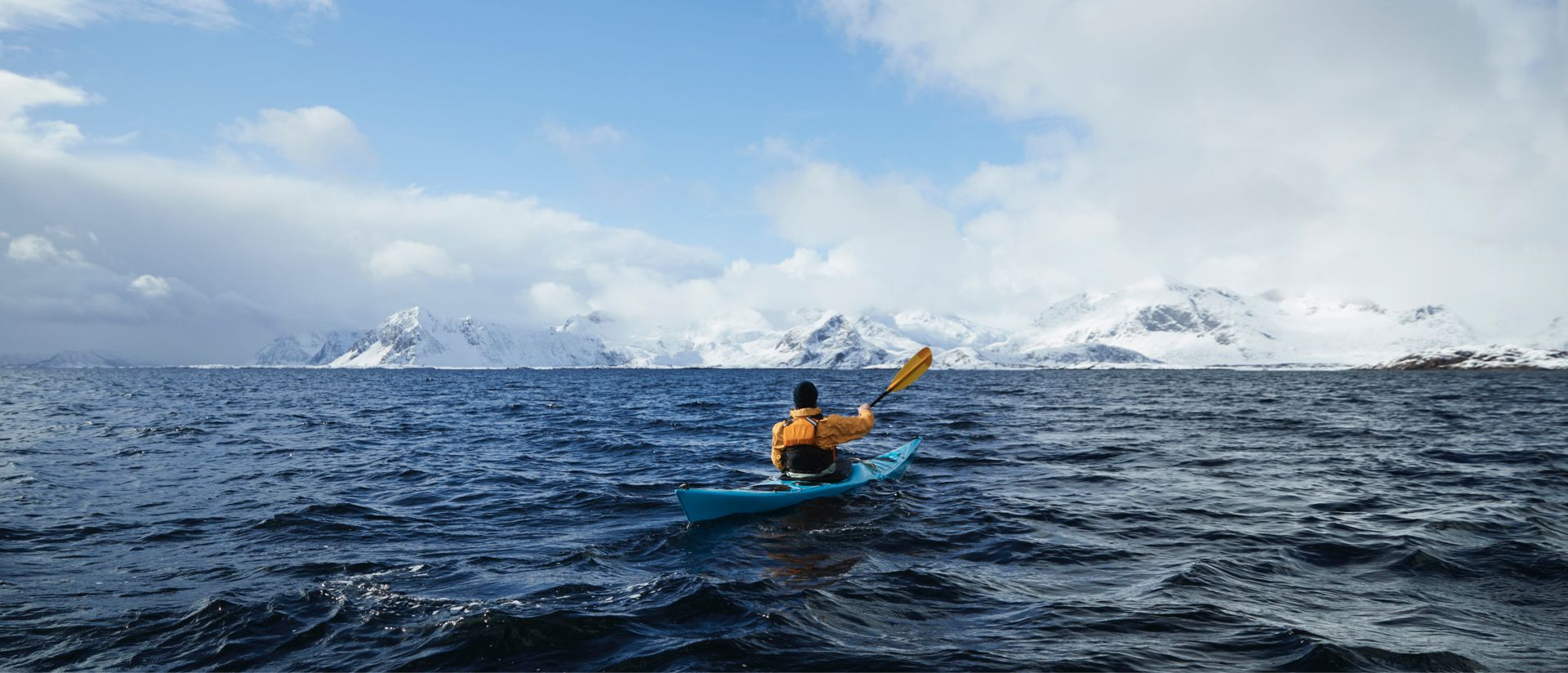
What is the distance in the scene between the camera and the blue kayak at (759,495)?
456 inches

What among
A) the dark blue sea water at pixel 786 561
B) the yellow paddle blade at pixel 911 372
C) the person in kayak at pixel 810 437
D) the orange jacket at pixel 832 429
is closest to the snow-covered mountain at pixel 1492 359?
the dark blue sea water at pixel 786 561

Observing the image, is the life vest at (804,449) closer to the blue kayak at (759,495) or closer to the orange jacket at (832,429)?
the orange jacket at (832,429)

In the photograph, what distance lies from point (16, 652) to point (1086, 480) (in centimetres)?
1614

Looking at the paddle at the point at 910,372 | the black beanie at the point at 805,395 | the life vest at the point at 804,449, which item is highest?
the paddle at the point at 910,372

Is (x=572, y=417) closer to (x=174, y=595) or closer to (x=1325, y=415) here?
(x=174, y=595)

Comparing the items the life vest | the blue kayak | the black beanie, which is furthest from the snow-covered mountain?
the black beanie

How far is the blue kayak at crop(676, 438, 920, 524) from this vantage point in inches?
456

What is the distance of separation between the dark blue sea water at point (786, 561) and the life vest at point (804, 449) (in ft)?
2.42

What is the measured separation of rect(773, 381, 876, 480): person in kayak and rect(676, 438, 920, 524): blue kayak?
0.25 meters

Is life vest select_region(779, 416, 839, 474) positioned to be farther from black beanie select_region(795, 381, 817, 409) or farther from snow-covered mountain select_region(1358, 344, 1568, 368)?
snow-covered mountain select_region(1358, 344, 1568, 368)

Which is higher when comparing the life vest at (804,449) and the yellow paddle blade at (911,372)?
the yellow paddle blade at (911,372)

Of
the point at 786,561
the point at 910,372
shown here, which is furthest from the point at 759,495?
the point at 910,372

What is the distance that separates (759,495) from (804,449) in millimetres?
1421

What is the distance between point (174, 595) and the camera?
8.05m
